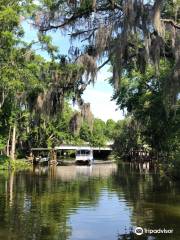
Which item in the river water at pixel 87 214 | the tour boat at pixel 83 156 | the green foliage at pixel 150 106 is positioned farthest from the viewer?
the tour boat at pixel 83 156

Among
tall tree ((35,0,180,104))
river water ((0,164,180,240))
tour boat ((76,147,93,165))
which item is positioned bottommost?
river water ((0,164,180,240))

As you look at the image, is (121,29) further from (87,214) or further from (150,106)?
(150,106)

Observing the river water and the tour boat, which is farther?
the tour boat

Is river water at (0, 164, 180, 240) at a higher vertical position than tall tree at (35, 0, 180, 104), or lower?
lower

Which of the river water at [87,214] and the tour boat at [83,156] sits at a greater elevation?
the tour boat at [83,156]

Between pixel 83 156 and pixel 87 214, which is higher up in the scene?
pixel 83 156

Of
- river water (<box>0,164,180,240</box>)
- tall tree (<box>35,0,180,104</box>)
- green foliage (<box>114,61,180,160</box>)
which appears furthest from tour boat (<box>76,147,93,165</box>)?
tall tree (<box>35,0,180,104</box>)

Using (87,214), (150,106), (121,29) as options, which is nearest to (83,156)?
(150,106)

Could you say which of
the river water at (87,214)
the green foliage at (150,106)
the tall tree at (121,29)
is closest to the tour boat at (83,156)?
the green foliage at (150,106)

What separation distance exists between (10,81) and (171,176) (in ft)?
45.4

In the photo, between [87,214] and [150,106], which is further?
[150,106]

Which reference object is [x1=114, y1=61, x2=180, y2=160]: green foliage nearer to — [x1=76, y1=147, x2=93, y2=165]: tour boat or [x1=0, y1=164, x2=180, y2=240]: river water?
[x1=0, y1=164, x2=180, y2=240]: river water

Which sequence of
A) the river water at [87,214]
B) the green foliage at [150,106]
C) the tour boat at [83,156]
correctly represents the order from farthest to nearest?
the tour boat at [83,156], the green foliage at [150,106], the river water at [87,214]

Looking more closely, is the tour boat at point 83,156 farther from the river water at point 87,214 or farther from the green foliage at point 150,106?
the river water at point 87,214
